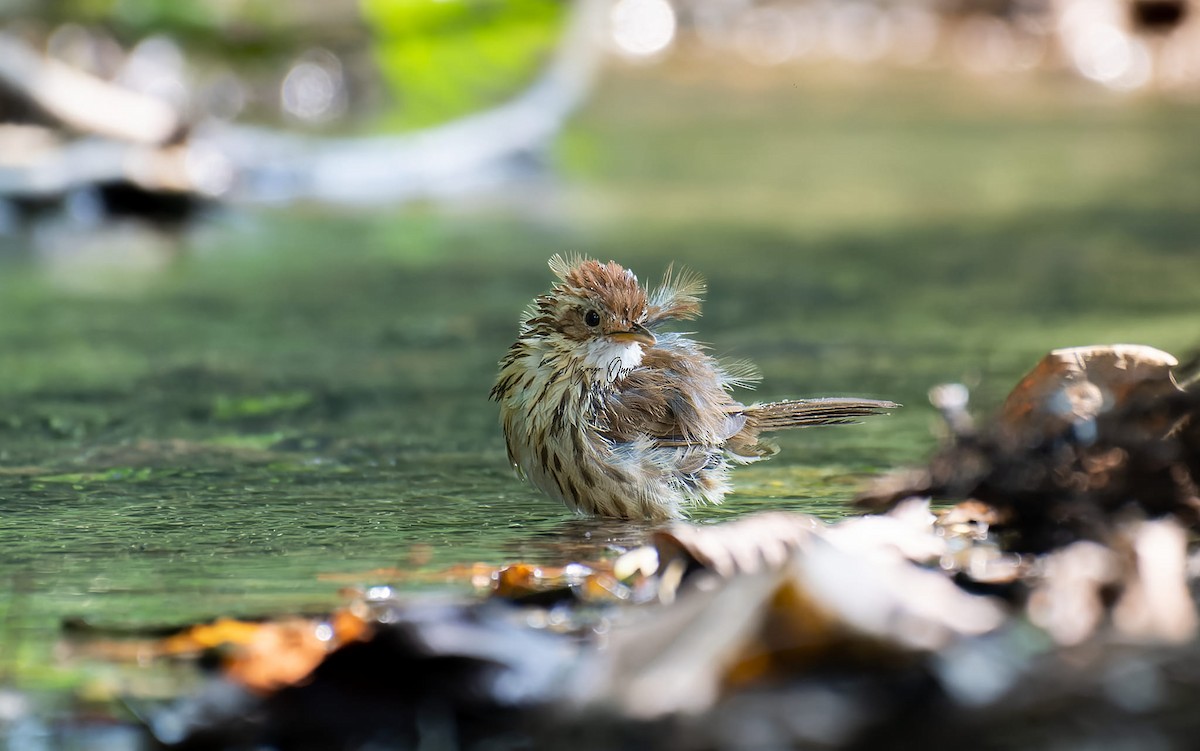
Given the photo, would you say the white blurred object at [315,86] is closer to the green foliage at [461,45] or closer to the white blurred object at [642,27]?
the green foliage at [461,45]

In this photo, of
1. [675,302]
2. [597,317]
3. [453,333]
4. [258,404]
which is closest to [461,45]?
[453,333]

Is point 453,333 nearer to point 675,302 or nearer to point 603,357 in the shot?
point 675,302

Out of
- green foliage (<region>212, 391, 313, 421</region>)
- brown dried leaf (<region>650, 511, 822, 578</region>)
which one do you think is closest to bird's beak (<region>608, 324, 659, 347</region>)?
brown dried leaf (<region>650, 511, 822, 578</region>)

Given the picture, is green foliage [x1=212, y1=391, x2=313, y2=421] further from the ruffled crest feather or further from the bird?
the ruffled crest feather

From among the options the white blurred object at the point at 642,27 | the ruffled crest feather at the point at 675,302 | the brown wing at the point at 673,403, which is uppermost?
the white blurred object at the point at 642,27

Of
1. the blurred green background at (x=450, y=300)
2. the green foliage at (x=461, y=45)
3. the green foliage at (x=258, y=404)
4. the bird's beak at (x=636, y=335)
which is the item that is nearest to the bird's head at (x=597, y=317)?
the bird's beak at (x=636, y=335)

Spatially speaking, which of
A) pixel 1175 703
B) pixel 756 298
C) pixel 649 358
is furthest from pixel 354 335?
pixel 1175 703
